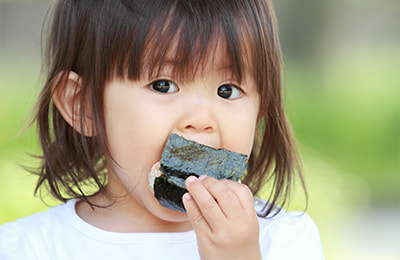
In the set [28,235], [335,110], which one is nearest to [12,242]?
[28,235]

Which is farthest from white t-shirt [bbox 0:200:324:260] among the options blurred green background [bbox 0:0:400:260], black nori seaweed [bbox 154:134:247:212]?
blurred green background [bbox 0:0:400:260]

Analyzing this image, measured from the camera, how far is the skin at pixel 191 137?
1.74 m

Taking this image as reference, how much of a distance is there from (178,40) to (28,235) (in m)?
1.00

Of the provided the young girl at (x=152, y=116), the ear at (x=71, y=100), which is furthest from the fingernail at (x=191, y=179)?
the ear at (x=71, y=100)

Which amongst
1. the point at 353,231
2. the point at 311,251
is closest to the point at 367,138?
the point at 353,231

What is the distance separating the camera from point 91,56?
6.69ft

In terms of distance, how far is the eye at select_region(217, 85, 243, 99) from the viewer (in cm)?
199

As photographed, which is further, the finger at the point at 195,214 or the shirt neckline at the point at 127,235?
the shirt neckline at the point at 127,235

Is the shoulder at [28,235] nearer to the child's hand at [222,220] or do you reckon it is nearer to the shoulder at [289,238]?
the child's hand at [222,220]

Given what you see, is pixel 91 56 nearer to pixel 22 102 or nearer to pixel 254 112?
pixel 254 112

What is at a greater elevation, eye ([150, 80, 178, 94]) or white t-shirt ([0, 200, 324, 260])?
eye ([150, 80, 178, 94])

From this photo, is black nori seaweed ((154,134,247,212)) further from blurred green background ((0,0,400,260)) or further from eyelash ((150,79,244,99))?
blurred green background ((0,0,400,260))

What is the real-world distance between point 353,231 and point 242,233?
3.14 metres

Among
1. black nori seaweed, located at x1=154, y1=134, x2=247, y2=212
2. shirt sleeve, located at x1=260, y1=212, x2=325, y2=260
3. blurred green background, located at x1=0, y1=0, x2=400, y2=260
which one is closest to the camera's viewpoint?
black nori seaweed, located at x1=154, y1=134, x2=247, y2=212
